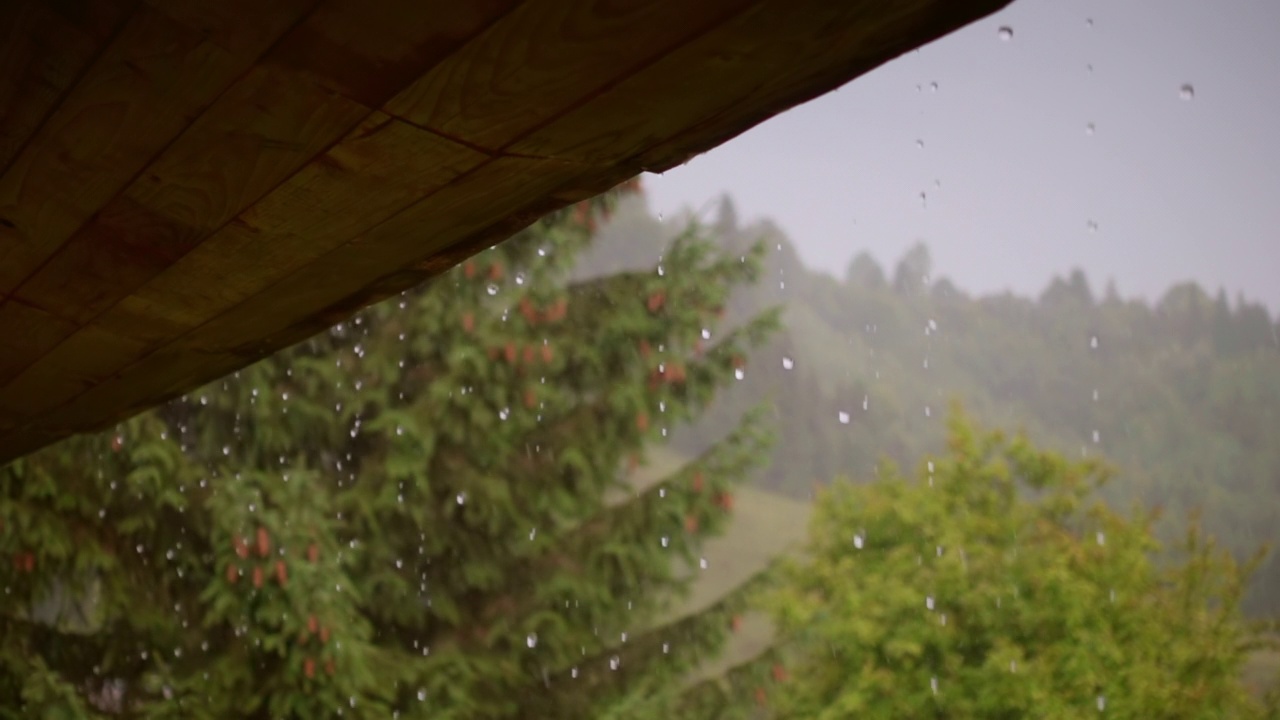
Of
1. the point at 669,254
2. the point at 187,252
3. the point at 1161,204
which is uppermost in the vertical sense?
the point at 1161,204

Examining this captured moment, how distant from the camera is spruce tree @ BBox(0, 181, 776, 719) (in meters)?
4.92

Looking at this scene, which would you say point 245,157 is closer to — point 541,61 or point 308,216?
point 308,216

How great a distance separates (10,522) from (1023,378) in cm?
4519

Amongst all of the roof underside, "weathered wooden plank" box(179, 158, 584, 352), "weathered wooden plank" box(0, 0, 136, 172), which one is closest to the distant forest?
"weathered wooden plank" box(179, 158, 584, 352)

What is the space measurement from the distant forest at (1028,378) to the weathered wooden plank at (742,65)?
31257 mm

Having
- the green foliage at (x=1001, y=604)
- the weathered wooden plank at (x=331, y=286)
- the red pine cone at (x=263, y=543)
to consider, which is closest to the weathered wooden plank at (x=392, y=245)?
the weathered wooden plank at (x=331, y=286)

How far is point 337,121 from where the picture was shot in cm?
70

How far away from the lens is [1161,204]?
192ft

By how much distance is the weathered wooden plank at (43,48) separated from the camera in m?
0.66

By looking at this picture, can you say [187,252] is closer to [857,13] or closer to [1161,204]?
[857,13]

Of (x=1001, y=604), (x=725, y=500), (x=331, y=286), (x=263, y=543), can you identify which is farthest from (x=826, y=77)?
(x=1001, y=604)

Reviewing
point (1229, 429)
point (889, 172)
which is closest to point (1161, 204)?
point (889, 172)

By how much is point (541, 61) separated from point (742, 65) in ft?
0.39

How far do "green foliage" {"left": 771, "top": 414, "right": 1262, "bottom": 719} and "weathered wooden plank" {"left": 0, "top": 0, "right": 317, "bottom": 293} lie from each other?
28.9 ft
